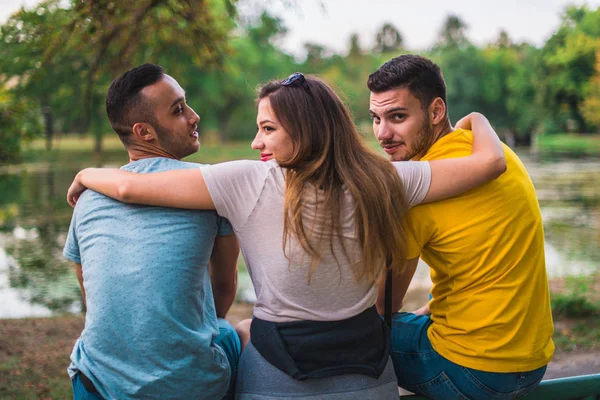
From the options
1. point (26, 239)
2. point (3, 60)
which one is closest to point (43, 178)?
point (26, 239)

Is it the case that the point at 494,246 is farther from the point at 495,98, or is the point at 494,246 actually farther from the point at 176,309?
the point at 495,98

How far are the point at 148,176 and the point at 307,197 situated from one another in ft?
1.60

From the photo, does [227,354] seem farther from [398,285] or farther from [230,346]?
A: [398,285]

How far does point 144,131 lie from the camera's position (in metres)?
2.11

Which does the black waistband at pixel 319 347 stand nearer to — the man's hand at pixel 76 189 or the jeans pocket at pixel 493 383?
the jeans pocket at pixel 493 383

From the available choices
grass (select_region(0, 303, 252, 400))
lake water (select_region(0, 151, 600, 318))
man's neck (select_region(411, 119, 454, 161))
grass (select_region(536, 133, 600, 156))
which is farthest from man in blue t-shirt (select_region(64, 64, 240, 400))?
grass (select_region(536, 133, 600, 156))

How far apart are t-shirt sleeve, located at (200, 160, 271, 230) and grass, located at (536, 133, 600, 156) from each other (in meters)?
39.6

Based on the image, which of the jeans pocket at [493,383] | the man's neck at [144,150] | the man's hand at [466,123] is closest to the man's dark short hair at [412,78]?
the man's hand at [466,123]

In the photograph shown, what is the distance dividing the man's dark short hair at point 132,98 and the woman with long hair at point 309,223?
257 mm

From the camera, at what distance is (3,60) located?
5.79 meters

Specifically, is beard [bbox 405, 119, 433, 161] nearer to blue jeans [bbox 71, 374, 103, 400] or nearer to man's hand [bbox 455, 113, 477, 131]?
man's hand [bbox 455, 113, 477, 131]

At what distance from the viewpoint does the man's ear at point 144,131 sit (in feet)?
6.90

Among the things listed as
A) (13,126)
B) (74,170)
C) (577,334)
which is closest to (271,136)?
(13,126)

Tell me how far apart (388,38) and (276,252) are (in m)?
92.7
